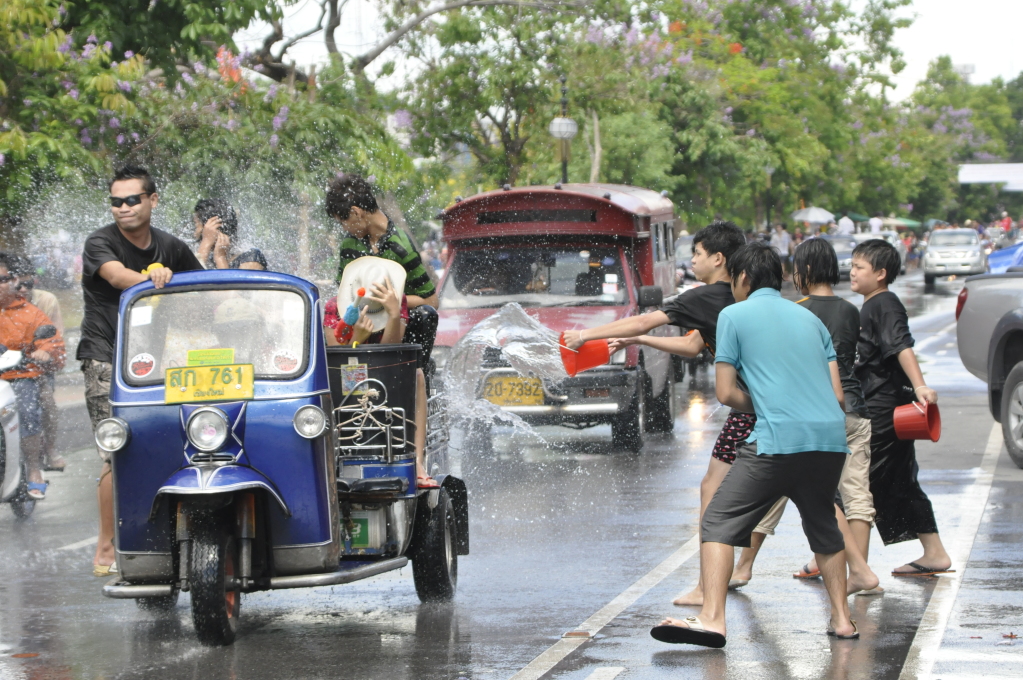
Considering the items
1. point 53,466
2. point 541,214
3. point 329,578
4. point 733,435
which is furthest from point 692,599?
point 541,214

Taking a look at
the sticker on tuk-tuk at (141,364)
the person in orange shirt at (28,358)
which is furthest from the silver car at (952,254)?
the sticker on tuk-tuk at (141,364)

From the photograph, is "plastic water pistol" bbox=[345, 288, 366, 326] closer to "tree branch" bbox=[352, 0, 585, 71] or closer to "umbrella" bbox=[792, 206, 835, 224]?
"tree branch" bbox=[352, 0, 585, 71]

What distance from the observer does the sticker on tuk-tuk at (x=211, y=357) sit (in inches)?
239

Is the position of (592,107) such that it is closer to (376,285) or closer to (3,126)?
(3,126)

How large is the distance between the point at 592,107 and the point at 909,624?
882 inches

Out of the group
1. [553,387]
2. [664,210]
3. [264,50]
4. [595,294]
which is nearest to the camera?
[553,387]

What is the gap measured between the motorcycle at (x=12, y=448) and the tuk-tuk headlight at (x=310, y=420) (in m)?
4.38

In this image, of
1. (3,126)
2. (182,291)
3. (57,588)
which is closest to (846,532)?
(182,291)

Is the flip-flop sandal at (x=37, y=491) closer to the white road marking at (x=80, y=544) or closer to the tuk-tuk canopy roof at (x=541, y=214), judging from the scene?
the white road marking at (x=80, y=544)

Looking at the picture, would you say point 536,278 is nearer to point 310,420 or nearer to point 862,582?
point 862,582

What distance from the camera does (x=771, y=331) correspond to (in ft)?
19.3

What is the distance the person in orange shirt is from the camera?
34.4 feet

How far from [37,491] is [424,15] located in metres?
12.1

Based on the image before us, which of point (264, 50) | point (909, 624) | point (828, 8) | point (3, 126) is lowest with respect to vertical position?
point (909, 624)
